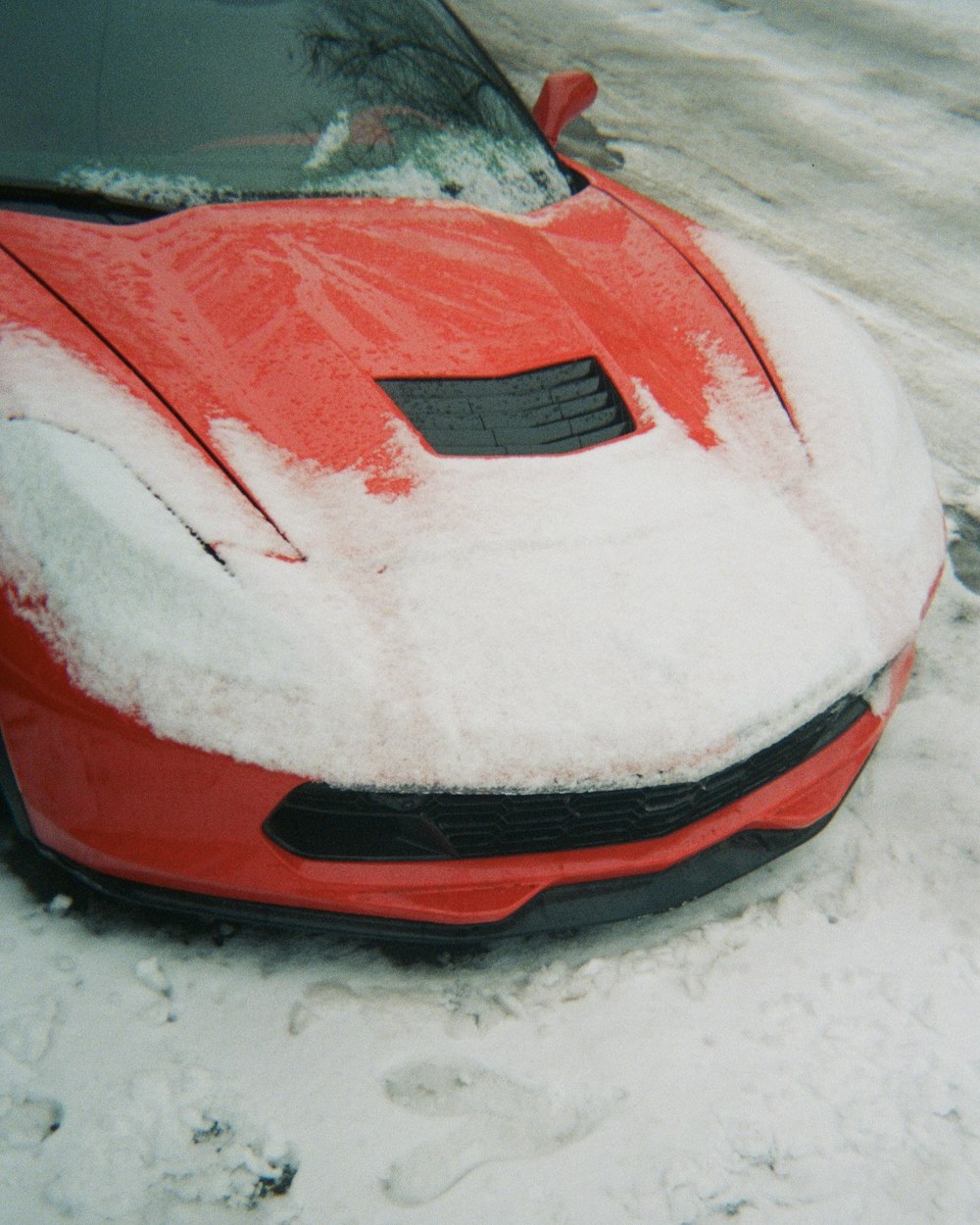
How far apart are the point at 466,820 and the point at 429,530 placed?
0.43 m

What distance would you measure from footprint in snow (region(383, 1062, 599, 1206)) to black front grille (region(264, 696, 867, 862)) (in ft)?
1.05

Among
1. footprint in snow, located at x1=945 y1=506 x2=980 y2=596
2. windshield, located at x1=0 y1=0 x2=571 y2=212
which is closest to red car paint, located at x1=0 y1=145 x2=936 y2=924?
windshield, located at x1=0 y1=0 x2=571 y2=212

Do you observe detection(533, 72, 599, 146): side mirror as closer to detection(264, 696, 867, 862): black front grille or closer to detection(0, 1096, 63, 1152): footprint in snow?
detection(264, 696, 867, 862): black front grille

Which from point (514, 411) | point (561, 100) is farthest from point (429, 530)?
point (561, 100)

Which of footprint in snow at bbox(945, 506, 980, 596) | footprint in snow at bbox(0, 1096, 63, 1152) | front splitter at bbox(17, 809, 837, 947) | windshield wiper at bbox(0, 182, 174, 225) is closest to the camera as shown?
footprint in snow at bbox(0, 1096, 63, 1152)

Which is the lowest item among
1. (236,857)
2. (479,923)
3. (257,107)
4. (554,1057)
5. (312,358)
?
(554,1057)

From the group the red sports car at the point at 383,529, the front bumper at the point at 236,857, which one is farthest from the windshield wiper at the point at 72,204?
the front bumper at the point at 236,857

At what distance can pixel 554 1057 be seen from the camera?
5.46 feet

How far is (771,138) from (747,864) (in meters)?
4.32

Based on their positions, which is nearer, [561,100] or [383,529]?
[383,529]

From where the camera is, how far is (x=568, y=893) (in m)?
1.69

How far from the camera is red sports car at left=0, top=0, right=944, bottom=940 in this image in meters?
1.53

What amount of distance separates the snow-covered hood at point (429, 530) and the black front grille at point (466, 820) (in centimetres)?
8

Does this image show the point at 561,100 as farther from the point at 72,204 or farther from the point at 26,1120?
the point at 26,1120
